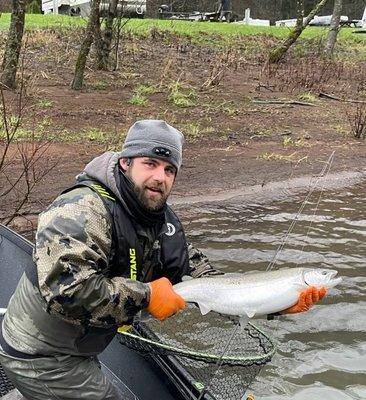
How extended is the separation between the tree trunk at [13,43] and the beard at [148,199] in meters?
10.8

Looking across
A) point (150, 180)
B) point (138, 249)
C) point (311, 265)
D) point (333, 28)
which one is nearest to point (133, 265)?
point (138, 249)

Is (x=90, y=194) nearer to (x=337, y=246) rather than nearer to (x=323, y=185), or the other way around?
(x=337, y=246)

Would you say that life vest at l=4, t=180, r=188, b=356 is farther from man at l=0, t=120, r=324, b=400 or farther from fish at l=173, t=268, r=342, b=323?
fish at l=173, t=268, r=342, b=323

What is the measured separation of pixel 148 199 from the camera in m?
3.55

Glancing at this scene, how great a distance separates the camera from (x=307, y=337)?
625cm

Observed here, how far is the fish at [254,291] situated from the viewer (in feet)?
12.1

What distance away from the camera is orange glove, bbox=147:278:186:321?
3402mm

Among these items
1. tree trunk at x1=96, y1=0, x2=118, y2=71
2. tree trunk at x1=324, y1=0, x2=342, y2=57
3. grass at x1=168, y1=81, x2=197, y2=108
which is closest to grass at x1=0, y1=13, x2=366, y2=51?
tree trunk at x1=96, y1=0, x2=118, y2=71

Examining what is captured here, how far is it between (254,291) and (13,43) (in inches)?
452

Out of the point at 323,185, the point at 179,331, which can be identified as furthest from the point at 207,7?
the point at 179,331

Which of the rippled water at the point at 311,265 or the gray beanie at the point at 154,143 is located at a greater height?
the gray beanie at the point at 154,143

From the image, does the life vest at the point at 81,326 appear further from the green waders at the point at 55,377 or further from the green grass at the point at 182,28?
the green grass at the point at 182,28

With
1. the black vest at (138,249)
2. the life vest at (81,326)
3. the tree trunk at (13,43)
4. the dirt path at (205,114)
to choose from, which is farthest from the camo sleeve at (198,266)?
the tree trunk at (13,43)

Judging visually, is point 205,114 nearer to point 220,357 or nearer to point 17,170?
point 17,170
